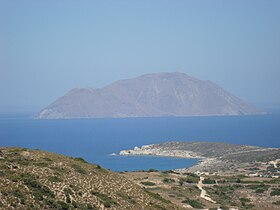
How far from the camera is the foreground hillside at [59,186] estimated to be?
25422 millimetres

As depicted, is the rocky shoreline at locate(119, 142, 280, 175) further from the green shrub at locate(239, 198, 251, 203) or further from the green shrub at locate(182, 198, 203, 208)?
the green shrub at locate(182, 198, 203, 208)

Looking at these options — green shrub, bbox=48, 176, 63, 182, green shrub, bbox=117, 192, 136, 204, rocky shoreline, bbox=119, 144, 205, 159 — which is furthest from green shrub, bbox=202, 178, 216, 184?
rocky shoreline, bbox=119, 144, 205, 159

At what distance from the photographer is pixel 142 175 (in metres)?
55.2

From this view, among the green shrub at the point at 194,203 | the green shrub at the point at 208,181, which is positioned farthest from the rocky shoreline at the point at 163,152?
the green shrub at the point at 194,203

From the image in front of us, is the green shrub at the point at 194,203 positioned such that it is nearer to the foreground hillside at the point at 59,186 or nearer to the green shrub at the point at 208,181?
the foreground hillside at the point at 59,186

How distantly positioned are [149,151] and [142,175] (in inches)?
4290

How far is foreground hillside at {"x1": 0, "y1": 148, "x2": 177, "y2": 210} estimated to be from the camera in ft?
83.4

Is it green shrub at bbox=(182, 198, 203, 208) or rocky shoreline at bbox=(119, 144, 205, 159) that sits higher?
green shrub at bbox=(182, 198, 203, 208)

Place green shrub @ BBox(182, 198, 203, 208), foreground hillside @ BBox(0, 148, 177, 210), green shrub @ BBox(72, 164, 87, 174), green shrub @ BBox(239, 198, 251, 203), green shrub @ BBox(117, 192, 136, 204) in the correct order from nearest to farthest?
foreground hillside @ BBox(0, 148, 177, 210) → green shrub @ BBox(117, 192, 136, 204) → green shrub @ BBox(72, 164, 87, 174) → green shrub @ BBox(182, 198, 203, 208) → green shrub @ BBox(239, 198, 251, 203)

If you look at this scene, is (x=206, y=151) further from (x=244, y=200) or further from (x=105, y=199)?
(x=105, y=199)

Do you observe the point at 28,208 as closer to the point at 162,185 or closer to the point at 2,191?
the point at 2,191

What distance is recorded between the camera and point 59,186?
28.5 m

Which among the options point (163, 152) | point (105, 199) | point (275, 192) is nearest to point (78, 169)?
point (105, 199)

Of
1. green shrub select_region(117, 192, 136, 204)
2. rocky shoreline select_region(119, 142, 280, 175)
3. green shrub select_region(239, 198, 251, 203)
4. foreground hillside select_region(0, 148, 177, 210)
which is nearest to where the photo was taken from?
foreground hillside select_region(0, 148, 177, 210)
